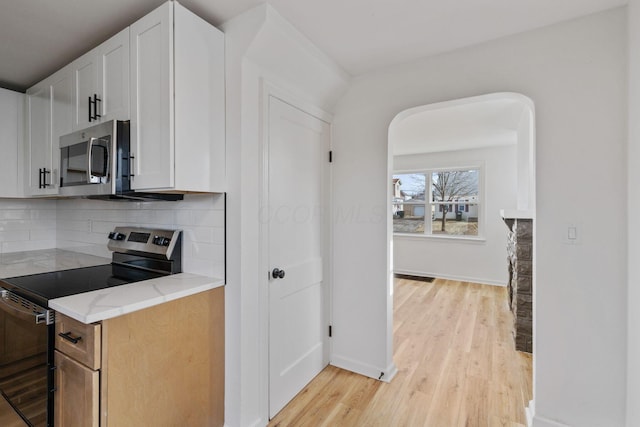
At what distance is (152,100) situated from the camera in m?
1.48

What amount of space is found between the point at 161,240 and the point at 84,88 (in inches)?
42.0

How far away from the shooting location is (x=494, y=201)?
500 cm

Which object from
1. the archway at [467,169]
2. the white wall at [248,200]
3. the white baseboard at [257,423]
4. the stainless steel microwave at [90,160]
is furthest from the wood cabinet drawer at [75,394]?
the archway at [467,169]

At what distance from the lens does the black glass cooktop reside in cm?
147

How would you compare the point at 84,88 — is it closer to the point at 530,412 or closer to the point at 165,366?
the point at 165,366

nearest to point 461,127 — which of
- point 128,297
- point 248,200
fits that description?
point 248,200

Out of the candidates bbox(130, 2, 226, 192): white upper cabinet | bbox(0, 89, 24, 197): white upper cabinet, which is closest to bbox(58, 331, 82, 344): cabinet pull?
bbox(130, 2, 226, 192): white upper cabinet

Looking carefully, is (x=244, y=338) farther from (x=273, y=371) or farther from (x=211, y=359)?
(x=273, y=371)

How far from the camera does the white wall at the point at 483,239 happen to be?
4895 millimetres

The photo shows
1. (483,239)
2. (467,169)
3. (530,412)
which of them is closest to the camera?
(530,412)

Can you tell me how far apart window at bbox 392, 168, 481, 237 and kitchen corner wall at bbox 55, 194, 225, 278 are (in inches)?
151

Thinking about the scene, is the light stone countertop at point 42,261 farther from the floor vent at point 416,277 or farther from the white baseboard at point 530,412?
the floor vent at point 416,277

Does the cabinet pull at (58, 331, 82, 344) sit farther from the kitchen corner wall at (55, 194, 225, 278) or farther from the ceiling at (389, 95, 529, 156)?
the ceiling at (389, 95, 529, 156)

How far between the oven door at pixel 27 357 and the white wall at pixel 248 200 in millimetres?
802
